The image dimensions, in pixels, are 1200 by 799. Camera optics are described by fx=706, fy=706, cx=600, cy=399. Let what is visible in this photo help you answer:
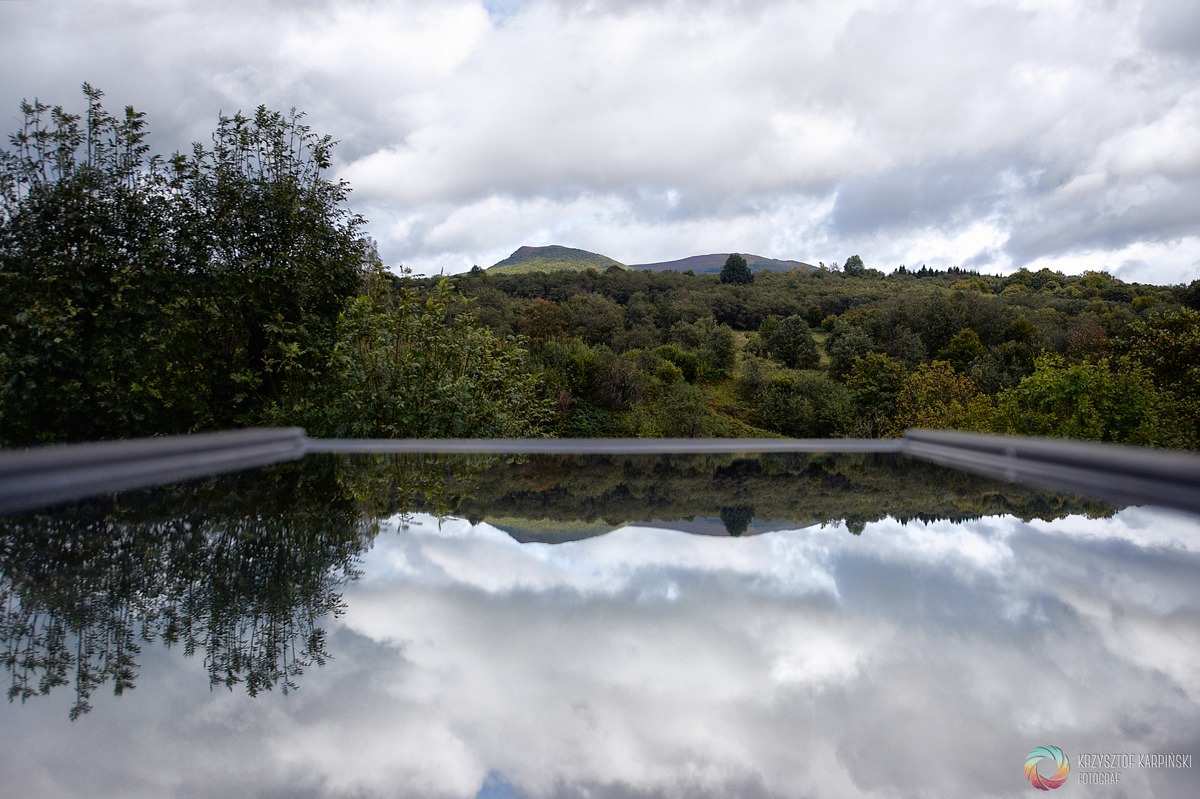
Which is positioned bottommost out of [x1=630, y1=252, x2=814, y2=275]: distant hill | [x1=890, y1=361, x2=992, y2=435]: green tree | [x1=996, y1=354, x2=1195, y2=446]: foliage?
[x1=890, y1=361, x2=992, y2=435]: green tree

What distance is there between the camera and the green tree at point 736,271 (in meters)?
43.3

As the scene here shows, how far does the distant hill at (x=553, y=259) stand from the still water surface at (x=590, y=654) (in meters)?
42.8

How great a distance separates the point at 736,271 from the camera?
43.8 metres

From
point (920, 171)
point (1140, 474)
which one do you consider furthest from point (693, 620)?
point (920, 171)

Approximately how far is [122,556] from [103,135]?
500cm

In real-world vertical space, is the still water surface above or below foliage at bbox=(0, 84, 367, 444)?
below

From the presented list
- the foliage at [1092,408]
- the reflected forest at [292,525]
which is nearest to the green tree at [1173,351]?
the foliage at [1092,408]

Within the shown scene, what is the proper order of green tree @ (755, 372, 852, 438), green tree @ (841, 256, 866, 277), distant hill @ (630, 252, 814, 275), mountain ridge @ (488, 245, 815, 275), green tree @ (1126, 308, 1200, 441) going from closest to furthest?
green tree @ (1126, 308, 1200, 441), green tree @ (755, 372, 852, 438), mountain ridge @ (488, 245, 815, 275), green tree @ (841, 256, 866, 277), distant hill @ (630, 252, 814, 275)

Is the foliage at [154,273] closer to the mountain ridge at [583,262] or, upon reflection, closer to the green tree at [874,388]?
the green tree at [874,388]

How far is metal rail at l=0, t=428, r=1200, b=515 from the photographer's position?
2.24 feet

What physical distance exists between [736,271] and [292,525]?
44586mm

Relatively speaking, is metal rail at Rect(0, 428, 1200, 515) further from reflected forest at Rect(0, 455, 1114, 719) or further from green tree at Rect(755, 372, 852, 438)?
green tree at Rect(755, 372, 852, 438)

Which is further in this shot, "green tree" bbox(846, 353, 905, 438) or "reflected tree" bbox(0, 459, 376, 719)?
"green tree" bbox(846, 353, 905, 438)

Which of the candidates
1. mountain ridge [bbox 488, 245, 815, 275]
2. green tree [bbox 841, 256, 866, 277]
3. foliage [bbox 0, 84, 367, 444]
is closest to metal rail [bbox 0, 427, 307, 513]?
foliage [bbox 0, 84, 367, 444]
